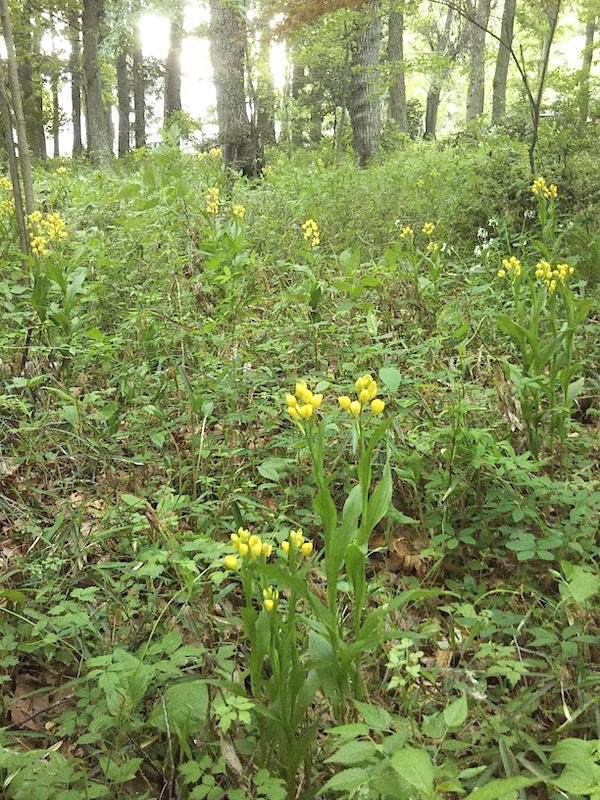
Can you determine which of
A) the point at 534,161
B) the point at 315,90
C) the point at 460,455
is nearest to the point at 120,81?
the point at 315,90

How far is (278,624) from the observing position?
1.44 metres

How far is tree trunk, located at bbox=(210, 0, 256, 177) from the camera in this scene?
7.75 meters

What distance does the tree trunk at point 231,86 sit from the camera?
25.4ft

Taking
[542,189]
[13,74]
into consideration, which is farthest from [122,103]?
[542,189]

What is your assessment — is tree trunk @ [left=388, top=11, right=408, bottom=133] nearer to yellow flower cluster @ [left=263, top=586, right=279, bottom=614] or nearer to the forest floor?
the forest floor

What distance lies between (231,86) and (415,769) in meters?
8.39

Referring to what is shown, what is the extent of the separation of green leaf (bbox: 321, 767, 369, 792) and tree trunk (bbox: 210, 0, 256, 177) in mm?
7882

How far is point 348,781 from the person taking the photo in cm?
111

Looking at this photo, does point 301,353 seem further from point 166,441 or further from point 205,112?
point 205,112

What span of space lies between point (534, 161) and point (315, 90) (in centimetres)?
1055

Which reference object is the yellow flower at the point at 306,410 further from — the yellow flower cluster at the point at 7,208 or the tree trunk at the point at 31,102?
the tree trunk at the point at 31,102

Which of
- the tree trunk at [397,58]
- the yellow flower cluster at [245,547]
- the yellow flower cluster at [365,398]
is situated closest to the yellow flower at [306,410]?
the yellow flower cluster at [365,398]

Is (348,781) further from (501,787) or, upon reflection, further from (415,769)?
(501,787)

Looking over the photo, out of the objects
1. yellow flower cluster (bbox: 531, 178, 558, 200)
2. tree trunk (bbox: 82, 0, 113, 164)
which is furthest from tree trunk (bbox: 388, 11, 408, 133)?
yellow flower cluster (bbox: 531, 178, 558, 200)
